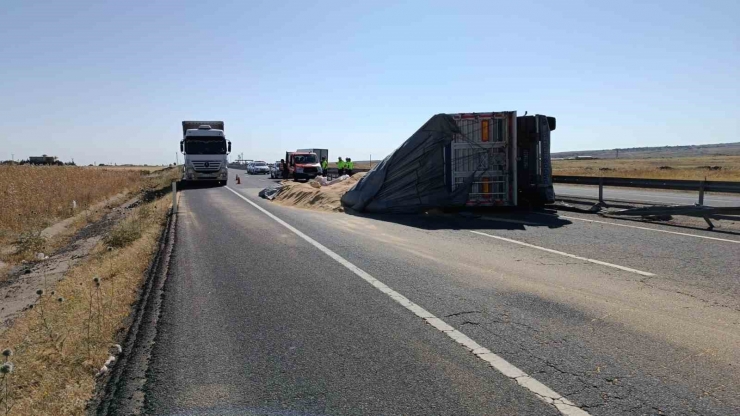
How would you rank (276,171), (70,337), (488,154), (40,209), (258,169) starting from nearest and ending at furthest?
(70,337), (488,154), (40,209), (276,171), (258,169)

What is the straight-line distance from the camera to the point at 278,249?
11.3 metres

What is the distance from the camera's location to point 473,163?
17.1 meters

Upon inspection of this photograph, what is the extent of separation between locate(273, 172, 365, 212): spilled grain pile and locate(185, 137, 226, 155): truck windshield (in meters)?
10.1

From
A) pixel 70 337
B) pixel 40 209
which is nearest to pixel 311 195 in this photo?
pixel 40 209

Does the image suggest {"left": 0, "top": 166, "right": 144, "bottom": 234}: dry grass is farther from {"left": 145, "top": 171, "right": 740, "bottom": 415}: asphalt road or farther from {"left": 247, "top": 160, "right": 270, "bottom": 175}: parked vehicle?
{"left": 247, "top": 160, "right": 270, "bottom": 175}: parked vehicle

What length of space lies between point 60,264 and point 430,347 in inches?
465

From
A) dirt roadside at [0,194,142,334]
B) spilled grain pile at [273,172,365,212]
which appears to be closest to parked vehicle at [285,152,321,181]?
spilled grain pile at [273,172,365,212]

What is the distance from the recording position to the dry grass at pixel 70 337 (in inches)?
190

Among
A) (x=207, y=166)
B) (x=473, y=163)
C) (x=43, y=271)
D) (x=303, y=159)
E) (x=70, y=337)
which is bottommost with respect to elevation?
(x=43, y=271)

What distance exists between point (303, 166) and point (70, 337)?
3910 cm

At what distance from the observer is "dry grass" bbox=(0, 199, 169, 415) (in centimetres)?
482

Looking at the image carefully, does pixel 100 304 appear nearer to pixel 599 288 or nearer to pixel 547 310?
pixel 547 310

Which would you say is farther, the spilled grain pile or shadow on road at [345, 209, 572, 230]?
the spilled grain pile

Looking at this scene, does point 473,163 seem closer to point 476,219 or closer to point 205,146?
point 476,219
